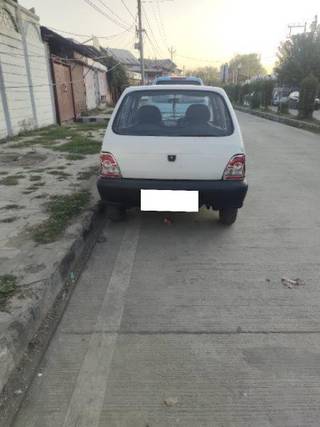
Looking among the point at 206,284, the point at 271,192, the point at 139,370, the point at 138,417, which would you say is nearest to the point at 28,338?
the point at 139,370

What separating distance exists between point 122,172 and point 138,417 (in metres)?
2.60

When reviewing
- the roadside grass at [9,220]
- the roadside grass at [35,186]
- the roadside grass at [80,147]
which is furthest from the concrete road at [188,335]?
the roadside grass at [80,147]

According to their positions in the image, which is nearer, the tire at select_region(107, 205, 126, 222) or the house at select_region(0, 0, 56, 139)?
the tire at select_region(107, 205, 126, 222)

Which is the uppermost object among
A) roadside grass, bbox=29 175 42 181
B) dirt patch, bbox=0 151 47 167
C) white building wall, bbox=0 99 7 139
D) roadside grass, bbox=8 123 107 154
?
white building wall, bbox=0 99 7 139

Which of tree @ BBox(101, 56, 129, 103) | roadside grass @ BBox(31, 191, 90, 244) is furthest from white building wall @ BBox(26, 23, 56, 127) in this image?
tree @ BBox(101, 56, 129, 103)

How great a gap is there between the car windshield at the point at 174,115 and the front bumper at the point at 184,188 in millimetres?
558

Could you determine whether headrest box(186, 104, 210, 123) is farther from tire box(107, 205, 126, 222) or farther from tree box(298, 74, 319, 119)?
tree box(298, 74, 319, 119)

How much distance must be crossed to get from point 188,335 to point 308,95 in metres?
19.0

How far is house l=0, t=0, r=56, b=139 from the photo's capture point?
1059 cm

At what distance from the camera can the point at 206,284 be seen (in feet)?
11.0

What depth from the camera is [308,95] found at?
18812 millimetres

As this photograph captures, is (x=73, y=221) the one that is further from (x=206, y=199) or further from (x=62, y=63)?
(x=62, y=63)

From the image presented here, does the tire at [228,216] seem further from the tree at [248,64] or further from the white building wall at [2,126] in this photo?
the tree at [248,64]

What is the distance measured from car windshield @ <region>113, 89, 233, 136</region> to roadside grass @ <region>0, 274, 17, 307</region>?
200 centimetres
